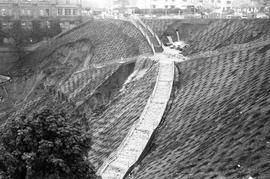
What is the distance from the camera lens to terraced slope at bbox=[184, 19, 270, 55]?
38.8 meters

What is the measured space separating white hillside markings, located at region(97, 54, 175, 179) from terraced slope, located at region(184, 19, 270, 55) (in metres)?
10.4

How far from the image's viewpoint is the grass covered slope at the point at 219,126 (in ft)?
52.5

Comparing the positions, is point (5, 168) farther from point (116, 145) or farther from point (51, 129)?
point (116, 145)

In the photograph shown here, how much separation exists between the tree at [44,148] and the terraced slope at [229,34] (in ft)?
84.9

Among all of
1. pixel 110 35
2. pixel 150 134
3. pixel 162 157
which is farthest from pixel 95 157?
pixel 110 35

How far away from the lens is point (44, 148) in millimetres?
15523

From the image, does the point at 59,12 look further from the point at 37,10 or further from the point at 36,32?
the point at 36,32

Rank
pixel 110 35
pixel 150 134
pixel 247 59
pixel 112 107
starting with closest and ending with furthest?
1. pixel 150 134
2. pixel 247 59
3. pixel 112 107
4. pixel 110 35

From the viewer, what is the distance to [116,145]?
24.4 m

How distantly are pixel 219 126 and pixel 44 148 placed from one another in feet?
30.9

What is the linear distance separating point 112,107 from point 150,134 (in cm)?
939

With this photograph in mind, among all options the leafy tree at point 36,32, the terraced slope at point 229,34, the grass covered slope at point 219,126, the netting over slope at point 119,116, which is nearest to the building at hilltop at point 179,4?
the leafy tree at point 36,32

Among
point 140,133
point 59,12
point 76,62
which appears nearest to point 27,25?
point 59,12

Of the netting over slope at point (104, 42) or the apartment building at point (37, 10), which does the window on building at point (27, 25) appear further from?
the netting over slope at point (104, 42)
